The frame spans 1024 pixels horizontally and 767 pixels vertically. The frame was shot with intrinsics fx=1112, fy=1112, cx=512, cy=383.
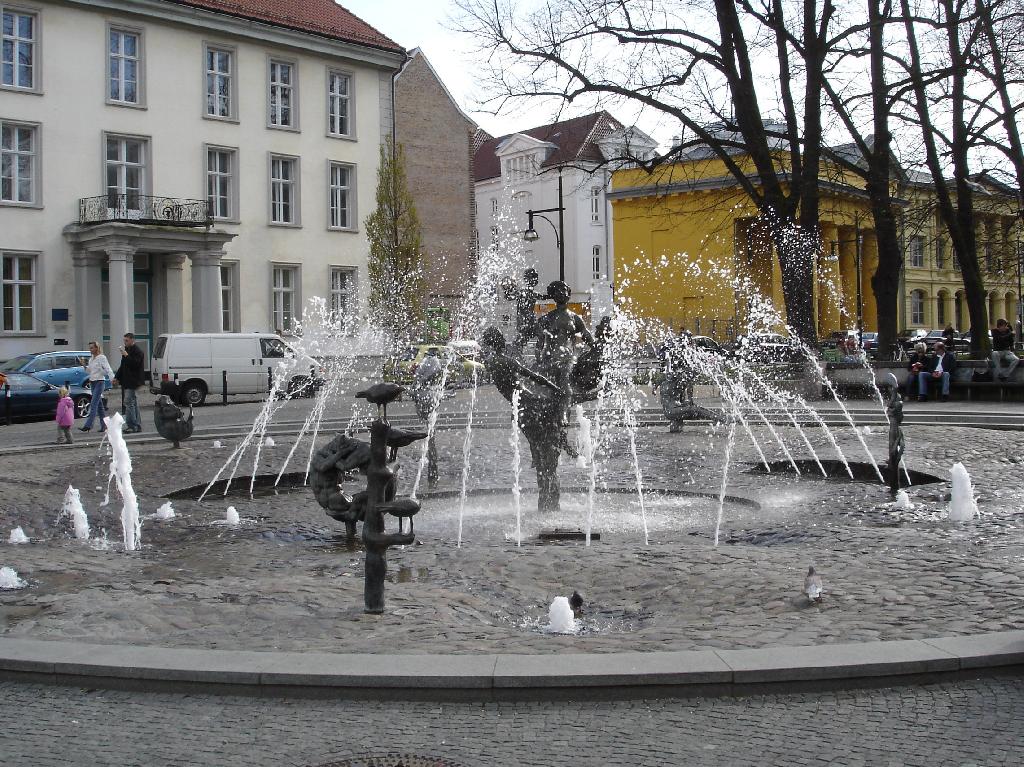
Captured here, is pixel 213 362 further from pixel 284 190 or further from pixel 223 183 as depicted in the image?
pixel 284 190

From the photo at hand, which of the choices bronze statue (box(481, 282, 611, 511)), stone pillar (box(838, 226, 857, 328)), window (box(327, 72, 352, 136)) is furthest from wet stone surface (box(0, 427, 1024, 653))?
stone pillar (box(838, 226, 857, 328))

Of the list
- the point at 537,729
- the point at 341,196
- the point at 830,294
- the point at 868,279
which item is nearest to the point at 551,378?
the point at 537,729

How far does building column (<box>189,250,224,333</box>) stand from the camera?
36.0m

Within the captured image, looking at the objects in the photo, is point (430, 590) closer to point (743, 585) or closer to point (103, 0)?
point (743, 585)

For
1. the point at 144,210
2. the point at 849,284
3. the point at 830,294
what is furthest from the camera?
the point at 849,284

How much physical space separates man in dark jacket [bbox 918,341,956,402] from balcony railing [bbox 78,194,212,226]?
72.4ft

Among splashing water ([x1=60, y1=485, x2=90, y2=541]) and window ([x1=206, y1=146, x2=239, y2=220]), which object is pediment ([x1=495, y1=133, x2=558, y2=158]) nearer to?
window ([x1=206, y1=146, x2=239, y2=220])

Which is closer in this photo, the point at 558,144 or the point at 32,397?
the point at 32,397

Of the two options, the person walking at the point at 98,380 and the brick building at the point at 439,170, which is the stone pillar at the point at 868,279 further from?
the person walking at the point at 98,380

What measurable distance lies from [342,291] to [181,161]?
770cm

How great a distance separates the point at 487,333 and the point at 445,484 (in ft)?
10.1

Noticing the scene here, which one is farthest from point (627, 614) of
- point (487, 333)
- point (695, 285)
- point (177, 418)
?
point (695, 285)

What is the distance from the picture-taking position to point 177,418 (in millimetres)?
16734

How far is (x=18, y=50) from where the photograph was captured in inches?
1316
